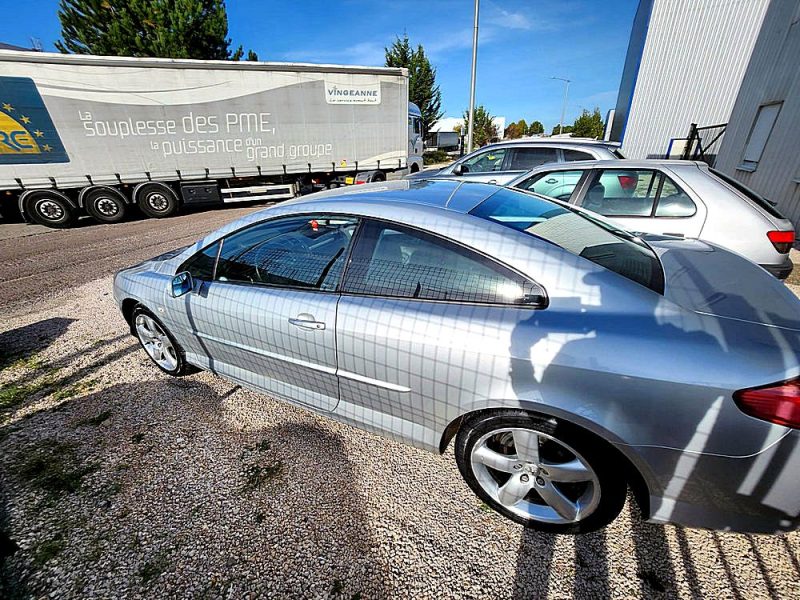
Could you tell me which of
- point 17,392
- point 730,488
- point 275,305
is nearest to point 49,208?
point 17,392

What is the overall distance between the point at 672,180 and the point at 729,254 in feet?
5.15

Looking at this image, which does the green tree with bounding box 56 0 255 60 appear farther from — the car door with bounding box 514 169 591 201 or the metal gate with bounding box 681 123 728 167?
the metal gate with bounding box 681 123 728 167

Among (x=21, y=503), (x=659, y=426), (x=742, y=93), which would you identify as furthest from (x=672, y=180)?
(x=742, y=93)

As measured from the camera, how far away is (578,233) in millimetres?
1839

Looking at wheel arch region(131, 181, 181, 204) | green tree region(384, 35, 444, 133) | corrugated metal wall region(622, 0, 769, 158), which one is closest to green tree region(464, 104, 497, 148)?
A: green tree region(384, 35, 444, 133)

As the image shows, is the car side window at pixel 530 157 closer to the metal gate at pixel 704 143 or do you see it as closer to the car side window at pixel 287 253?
the car side window at pixel 287 253

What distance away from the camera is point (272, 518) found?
1810 mm

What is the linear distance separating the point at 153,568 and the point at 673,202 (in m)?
4.52

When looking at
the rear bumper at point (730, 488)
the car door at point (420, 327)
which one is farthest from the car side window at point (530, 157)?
the rear bumper at point (730, 488)

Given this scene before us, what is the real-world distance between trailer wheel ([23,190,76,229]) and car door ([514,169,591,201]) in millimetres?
11180

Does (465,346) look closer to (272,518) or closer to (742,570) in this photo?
(272,518)

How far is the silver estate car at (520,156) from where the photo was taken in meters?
5.59

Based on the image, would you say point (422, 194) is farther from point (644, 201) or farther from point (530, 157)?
point (530, 157)

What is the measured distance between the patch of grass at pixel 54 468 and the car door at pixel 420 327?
5.39 ft
